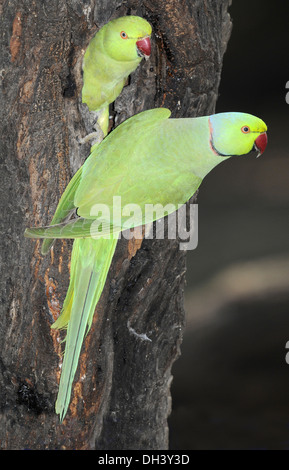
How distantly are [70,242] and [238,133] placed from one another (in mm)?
406

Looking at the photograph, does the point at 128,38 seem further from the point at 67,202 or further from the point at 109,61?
the point at 67,202

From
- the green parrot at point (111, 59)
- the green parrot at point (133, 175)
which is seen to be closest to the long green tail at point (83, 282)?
the green parrot at point (133, 175)

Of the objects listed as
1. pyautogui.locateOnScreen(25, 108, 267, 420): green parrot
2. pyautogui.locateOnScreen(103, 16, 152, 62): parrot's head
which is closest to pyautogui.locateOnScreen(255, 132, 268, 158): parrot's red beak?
pyautogui.locateOnScreen(25, 108, 267, 420): green parrot

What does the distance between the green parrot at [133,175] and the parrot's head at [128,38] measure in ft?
0.38

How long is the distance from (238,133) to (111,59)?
297mm

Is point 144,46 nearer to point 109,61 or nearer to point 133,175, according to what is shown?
point 109,61

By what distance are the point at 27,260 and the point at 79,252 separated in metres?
0.16

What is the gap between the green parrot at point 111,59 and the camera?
96 cm

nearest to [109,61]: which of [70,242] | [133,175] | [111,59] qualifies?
[111,59]

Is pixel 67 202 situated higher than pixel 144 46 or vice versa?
pixel 144 46

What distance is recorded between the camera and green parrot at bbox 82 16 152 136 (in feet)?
3.16

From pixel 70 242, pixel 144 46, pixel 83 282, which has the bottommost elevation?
pixel 83 282

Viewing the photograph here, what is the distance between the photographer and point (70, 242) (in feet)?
3.55

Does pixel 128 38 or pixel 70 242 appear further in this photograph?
pixel 70 242
